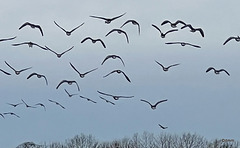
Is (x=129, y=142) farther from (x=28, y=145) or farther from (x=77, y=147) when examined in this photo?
(x=28, y=145)

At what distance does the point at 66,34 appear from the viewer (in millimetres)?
35719

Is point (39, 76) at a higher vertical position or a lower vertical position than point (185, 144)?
lower

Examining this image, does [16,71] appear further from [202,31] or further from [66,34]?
[202,31]

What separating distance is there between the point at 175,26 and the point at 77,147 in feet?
189

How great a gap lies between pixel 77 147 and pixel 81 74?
55.2 metres

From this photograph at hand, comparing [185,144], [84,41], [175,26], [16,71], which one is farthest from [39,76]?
[185,144]

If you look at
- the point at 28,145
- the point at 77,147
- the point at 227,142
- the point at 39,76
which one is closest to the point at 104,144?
the point at 77,147

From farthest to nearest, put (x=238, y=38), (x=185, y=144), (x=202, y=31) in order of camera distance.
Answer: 1. (x=185, y=144)
2. (x=202, y=31)
3. (x=238, y=38)

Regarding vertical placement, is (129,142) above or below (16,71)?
above

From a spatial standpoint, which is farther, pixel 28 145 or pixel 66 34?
pixel 28 145

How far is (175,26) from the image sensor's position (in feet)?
120

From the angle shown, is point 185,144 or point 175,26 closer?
point 175,26

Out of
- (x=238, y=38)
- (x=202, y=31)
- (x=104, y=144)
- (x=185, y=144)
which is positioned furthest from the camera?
(x=104, y=144)

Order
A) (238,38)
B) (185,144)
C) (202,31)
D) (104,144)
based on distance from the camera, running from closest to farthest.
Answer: (238,38) < (202,31) < (185,144) < (104,144)
